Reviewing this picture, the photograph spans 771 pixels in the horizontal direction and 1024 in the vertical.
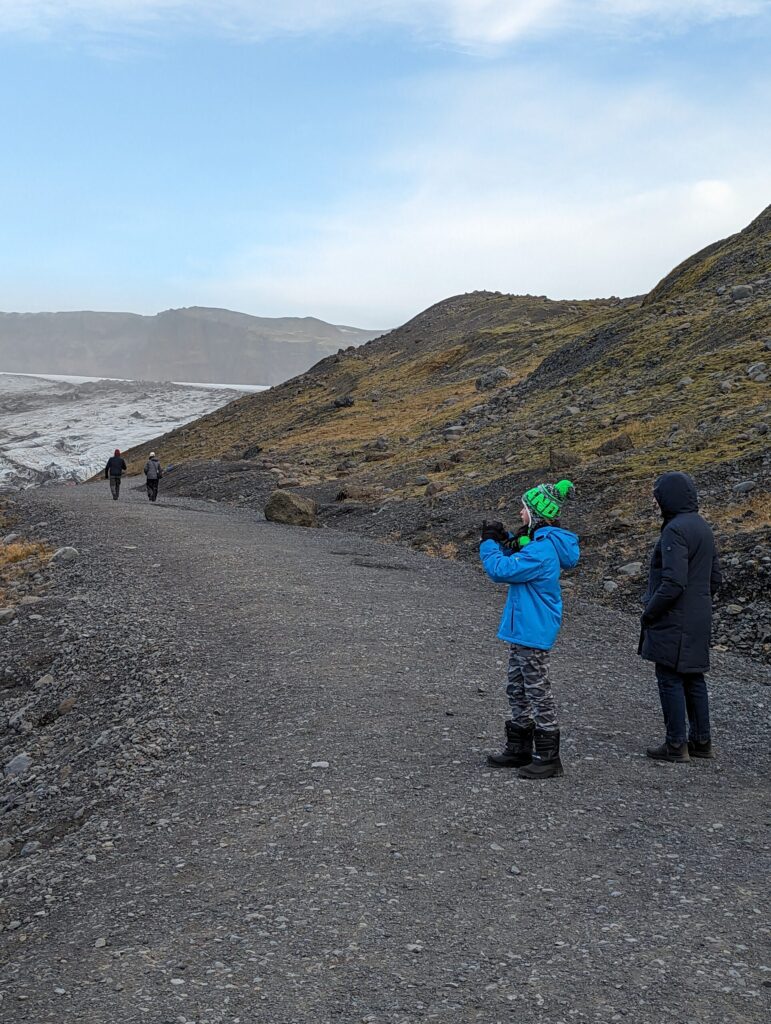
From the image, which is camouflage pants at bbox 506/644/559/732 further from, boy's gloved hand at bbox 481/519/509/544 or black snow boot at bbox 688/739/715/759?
black snow boot at bbox 688/739/715/759

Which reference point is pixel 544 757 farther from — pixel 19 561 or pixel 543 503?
pixel 19 561

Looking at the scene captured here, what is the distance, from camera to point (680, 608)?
281 inches

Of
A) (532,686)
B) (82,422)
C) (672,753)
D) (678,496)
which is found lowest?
(672,753)

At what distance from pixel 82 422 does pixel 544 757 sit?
101m

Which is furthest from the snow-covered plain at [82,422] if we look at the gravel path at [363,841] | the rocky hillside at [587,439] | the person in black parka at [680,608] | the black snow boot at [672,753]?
the person in black parka at [680,608]

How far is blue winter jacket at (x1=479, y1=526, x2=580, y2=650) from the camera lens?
261 inches

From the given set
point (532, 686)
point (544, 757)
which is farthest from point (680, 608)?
point (544, 757)

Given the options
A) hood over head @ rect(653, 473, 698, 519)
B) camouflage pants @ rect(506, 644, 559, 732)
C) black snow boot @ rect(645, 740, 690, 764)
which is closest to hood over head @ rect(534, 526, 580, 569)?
camouflage pants @ rect(506, 644, 559, 732)

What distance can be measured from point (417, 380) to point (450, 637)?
154 ft

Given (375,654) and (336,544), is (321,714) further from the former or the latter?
(336,544)

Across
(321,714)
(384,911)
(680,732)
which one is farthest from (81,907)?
(680,732)

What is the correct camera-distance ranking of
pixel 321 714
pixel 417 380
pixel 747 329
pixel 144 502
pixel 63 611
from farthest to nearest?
pixel 417 380
pixel 144 502
pixel 747 329
pixel 63 611
pixel 321 714

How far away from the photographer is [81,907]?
17.8 feet

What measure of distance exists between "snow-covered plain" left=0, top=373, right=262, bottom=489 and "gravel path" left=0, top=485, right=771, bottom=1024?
5699 cm
